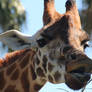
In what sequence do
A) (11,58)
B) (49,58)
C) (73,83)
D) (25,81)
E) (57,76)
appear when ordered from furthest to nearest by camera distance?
(11,58) → (25,81) → (49,58) → (57,76) → (73,83)

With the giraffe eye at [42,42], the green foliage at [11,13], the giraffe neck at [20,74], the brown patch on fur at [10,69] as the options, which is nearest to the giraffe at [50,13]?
the giraffe eye at [42,42]

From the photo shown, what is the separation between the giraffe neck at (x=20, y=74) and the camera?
862 centimetres

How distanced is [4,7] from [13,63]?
32.0 feet

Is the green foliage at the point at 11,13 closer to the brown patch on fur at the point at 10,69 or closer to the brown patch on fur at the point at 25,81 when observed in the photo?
the brown patch on fur at the point at 10,69

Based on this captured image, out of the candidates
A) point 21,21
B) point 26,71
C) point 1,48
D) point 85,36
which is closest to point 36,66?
point 26,71

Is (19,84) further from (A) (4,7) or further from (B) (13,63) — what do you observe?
(A) (4,7)

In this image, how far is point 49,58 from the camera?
27.1ft

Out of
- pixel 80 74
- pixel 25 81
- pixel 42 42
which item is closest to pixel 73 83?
pixel 80 74

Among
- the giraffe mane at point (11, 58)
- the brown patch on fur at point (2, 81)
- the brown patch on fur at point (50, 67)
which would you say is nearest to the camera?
the brown patch on fur at point (50, 67)

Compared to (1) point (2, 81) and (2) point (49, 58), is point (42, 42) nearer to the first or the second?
(2) point (49, 58)

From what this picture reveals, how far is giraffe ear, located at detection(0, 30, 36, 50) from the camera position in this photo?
28.4ft

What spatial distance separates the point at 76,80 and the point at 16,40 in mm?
1578

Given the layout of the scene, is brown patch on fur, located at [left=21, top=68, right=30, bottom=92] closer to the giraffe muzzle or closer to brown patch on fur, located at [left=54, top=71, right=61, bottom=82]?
brown patch on fur, located at [left=54, top=71, right=61, bottom=82]

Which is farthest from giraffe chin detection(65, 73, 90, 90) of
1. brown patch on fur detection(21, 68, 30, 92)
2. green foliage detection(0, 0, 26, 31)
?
green foliage detection(0, 0, 26, 31)
